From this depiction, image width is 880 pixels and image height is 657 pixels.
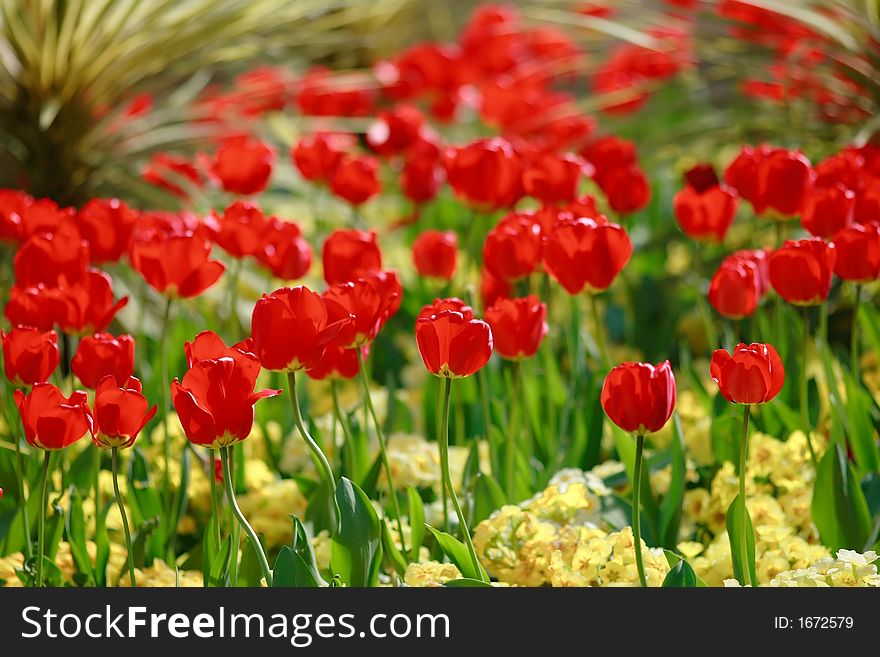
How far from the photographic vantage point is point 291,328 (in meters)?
1.25

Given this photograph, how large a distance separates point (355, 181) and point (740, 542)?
118 centimetres

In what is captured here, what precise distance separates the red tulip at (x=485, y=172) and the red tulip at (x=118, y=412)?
0.95 metres

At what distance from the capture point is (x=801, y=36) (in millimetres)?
2891

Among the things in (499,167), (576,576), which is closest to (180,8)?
(499,167)

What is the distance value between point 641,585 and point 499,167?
3.11 feet

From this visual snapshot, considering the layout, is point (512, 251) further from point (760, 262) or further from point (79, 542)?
point (79, 542)

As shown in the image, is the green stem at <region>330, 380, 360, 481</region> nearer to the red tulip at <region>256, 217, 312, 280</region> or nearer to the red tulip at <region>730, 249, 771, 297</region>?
the red tulip at <region>256, 217, 312, 280</region>

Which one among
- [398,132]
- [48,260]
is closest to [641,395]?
[48,260]

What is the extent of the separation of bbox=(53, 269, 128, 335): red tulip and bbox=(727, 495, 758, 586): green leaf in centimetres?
79

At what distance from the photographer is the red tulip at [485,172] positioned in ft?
6.79

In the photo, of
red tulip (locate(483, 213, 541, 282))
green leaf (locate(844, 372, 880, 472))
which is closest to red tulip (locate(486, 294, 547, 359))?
red tulip (locate(483, 213, 541, 282))

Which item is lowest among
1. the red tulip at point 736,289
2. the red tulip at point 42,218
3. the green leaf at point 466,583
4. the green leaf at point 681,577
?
the green leaf at point 681,577

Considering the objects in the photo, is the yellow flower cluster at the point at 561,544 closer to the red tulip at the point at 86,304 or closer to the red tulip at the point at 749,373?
the red tulip at the point at 749,373

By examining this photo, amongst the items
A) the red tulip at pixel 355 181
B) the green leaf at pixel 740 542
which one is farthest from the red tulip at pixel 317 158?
the green leaf at pixel 740 542
